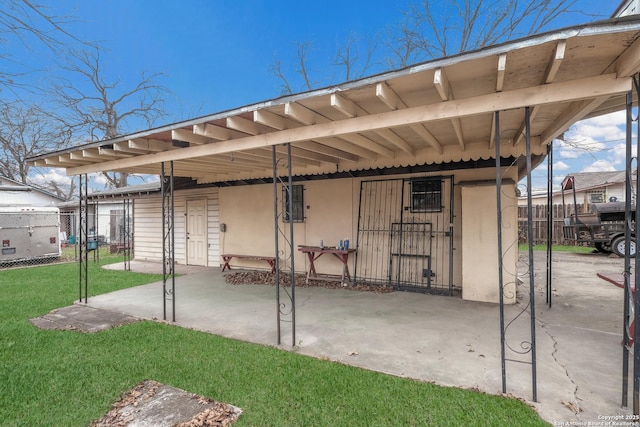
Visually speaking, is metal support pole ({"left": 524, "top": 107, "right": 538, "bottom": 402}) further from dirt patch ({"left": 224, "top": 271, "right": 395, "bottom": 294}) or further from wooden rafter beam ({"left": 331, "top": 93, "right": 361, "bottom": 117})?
dirt patch ({"left": 224, "top": 271, "right": 395, "bottom": 294})

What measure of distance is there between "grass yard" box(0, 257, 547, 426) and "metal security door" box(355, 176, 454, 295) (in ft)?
10.6

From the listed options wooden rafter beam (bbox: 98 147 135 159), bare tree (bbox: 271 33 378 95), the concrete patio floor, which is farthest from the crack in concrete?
bare tree (bbox: 271 33 378 95)

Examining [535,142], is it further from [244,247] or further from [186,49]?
[186,49]

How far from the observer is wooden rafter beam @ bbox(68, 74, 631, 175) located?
7.02 feet

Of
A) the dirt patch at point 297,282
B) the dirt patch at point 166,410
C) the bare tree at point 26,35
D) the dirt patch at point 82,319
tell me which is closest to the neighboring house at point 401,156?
the dirt patch at point 297,282

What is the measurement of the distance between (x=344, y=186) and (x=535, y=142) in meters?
3.27

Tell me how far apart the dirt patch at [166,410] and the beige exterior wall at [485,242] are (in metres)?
4.02

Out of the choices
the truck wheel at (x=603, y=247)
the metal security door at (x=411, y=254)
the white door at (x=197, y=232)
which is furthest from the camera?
the truck wheel at (x=603, y=247)

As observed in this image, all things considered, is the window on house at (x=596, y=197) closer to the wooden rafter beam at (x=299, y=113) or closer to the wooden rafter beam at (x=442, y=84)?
the wooden rafter beam at (x=442, y=84)

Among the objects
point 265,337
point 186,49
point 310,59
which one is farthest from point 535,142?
point 186,49

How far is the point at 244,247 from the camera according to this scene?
7.87 m

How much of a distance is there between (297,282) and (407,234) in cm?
239

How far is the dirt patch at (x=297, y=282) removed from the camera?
5.81 m

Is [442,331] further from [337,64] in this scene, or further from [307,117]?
[337,64]
